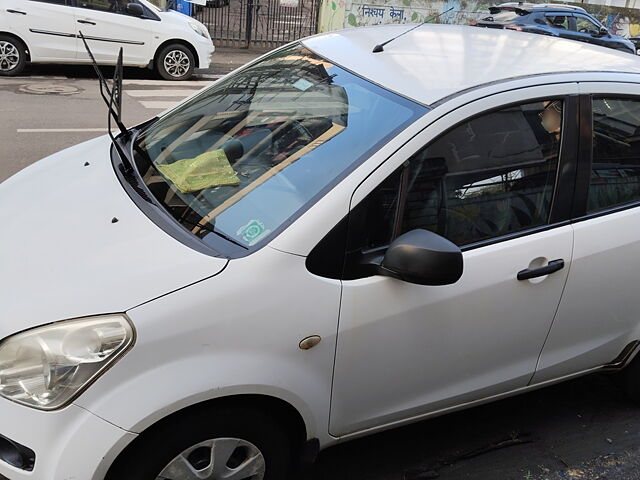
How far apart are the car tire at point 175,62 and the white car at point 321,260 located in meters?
8.65

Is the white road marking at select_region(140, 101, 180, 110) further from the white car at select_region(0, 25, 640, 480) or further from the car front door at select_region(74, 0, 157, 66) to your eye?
the white car at select_region(0, 25, 640, 480)

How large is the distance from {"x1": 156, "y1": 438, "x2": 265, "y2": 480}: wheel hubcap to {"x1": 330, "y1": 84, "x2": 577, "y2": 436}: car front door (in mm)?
336

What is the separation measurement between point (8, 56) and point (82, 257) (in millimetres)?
9427

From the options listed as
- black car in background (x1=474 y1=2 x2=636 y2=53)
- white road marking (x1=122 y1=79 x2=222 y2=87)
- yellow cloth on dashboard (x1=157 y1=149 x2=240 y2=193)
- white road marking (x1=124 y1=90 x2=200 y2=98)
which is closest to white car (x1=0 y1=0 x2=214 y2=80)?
white road marking (x1=122 y1=79 x2=222 y2=87)

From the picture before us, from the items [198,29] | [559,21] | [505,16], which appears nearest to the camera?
[198,29]

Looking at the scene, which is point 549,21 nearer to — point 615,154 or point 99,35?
point 99,35

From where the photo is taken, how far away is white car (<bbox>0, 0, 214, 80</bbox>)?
32.9ft

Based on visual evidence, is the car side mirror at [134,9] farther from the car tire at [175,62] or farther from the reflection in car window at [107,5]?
the car tire at [175,62]

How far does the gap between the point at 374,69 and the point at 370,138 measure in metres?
0.48

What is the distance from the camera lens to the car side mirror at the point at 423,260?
2143 mm

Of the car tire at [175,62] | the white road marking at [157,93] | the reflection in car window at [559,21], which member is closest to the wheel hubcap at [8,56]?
the white road marking at [157,93]

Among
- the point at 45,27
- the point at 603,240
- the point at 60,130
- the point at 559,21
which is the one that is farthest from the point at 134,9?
the point at 559,21

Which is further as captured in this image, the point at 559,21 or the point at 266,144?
the point at 559,21

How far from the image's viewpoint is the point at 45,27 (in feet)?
33.2
